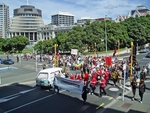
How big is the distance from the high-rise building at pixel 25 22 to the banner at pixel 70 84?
162837 mm

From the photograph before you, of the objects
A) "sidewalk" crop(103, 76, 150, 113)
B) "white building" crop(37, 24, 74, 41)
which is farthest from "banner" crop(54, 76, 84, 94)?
"white building" crop(37, 24, 74, 41)

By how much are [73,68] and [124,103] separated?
17.3m

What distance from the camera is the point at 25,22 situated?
172 m

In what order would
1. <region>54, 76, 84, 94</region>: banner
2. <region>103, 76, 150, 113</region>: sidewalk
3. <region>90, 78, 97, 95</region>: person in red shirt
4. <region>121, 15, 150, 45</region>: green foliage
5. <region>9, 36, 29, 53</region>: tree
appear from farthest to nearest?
<region>9, 36, 29, 53</region>: tree < <region>121, 15, 150, 45</region>: green foliage < <region>90, 78, 97, 95</region>: person in red shirt < <region>54, 76, 84, 94</region>: banner < <region>103, 76, 150, 113</region>: sidewalk

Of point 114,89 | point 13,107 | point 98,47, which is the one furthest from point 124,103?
point 98,47

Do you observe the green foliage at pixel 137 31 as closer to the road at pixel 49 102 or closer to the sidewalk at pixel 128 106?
the road at pixel 49 102

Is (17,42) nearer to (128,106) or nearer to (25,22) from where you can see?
(25,22)

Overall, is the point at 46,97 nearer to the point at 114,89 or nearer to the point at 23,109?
the point at 23,109

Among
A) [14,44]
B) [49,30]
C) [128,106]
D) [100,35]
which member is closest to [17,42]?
[14,44]

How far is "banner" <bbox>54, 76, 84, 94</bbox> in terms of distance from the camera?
13703 mm

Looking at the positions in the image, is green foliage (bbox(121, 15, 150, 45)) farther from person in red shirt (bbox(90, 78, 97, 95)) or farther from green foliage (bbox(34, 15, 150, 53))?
person in red shirt (bbox(90, 78, 97, 95))

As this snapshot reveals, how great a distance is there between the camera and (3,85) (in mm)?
20719

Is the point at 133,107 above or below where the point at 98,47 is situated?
below

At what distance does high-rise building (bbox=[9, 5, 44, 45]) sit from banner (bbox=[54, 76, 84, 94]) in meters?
163
